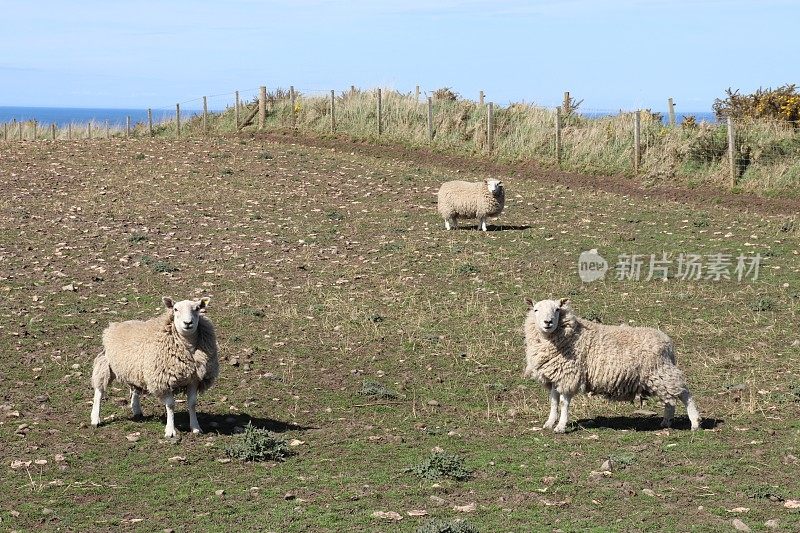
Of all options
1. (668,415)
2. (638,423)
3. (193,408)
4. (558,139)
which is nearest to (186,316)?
(193,408)

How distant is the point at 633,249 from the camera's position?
24641 millimetres

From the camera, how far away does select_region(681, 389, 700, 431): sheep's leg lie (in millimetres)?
12500

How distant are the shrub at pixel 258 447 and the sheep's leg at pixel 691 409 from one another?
4.88 m

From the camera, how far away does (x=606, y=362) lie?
12.7 m

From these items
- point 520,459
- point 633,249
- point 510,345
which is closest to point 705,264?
point 633,249

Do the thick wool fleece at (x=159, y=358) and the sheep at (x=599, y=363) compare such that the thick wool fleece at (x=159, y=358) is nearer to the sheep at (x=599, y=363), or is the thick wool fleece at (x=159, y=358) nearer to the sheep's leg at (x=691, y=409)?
the sheep at (x=599, y=363)

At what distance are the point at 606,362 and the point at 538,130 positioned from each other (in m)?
28.5

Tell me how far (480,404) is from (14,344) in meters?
7.73

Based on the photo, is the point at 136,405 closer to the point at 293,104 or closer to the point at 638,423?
the point at 638,423

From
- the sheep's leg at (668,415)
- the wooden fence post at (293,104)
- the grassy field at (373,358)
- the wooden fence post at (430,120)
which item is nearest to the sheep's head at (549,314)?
the grassy field at (373,358)

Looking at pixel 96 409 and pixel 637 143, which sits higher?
pixel 637 143

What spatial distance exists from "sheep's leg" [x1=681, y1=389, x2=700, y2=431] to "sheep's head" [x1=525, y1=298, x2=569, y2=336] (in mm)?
1774

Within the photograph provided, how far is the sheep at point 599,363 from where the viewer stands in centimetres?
1259

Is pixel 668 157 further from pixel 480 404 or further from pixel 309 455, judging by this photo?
pixel 309 455
